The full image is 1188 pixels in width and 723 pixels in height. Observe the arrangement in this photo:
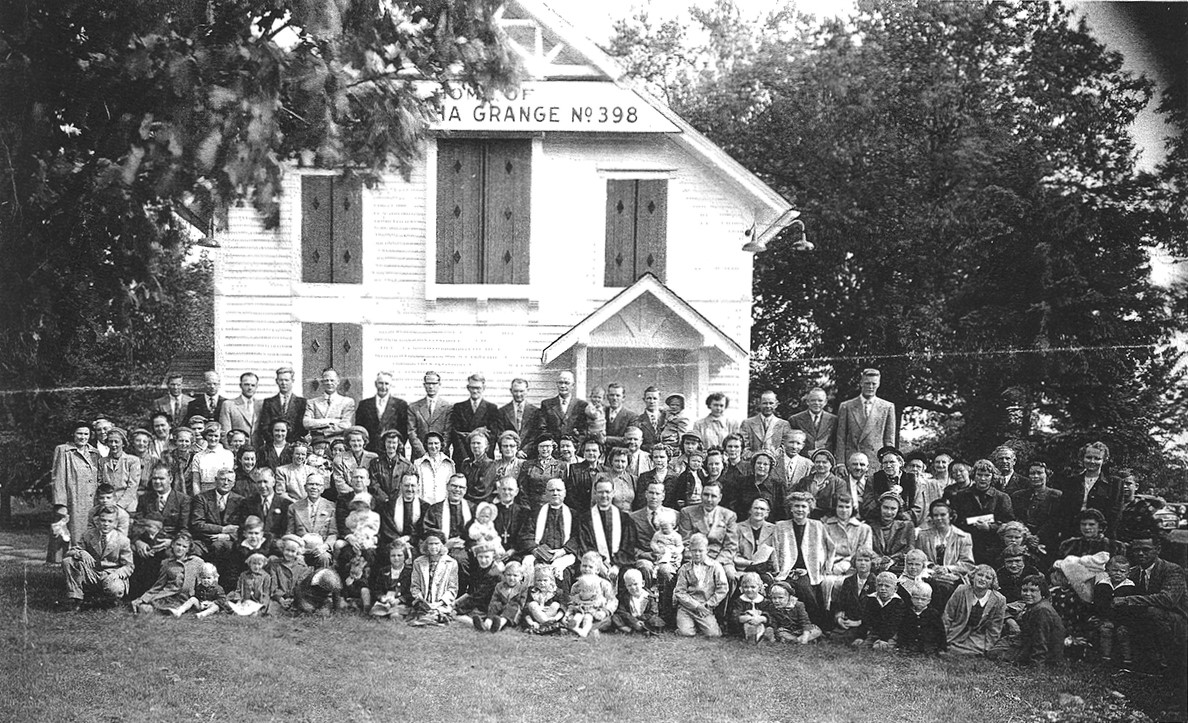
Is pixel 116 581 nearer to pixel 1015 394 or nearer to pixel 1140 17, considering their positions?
pixel 1015 394

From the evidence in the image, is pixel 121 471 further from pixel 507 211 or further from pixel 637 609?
pixel 637 609

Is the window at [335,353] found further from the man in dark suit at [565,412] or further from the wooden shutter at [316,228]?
the man in dark suit at [565,412]

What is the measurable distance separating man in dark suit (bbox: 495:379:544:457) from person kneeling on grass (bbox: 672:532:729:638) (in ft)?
3.30

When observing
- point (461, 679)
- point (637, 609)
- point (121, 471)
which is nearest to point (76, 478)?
point (121, 471)

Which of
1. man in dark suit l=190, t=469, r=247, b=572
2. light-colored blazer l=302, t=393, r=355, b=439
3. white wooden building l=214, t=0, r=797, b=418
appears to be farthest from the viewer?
man in dark suit l=190, t=469, r=247, b=572

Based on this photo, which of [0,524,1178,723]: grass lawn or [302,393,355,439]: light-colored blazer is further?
[302,393,355,439]: light-colored blazer

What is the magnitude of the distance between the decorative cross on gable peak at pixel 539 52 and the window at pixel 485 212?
0.36m

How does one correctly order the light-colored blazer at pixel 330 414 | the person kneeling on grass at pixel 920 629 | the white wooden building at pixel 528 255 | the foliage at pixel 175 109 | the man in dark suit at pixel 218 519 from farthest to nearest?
the man in dark suit at pixel 218 519
the light-colored blazer at pixel 330 414
the person kneeling on grass at pixel 920 629
the white wooden building at pixel 528 255
the foliage at pixel 175 109

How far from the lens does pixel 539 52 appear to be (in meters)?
4.66

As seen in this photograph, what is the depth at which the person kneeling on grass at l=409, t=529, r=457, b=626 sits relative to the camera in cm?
479

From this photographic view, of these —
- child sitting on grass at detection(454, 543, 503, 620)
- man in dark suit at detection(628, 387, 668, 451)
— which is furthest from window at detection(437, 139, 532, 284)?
child sitting on grass at detection(454, 543, 503, 620)

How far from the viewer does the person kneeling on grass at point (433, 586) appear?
15.7 ft

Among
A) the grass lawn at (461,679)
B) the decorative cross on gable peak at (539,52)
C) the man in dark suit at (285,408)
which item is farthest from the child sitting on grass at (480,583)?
the decorative cross on gable peak at (539,52)

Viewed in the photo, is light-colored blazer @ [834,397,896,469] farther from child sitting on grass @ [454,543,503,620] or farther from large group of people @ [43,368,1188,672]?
child sitting on grass @ [454,543,503,620]
